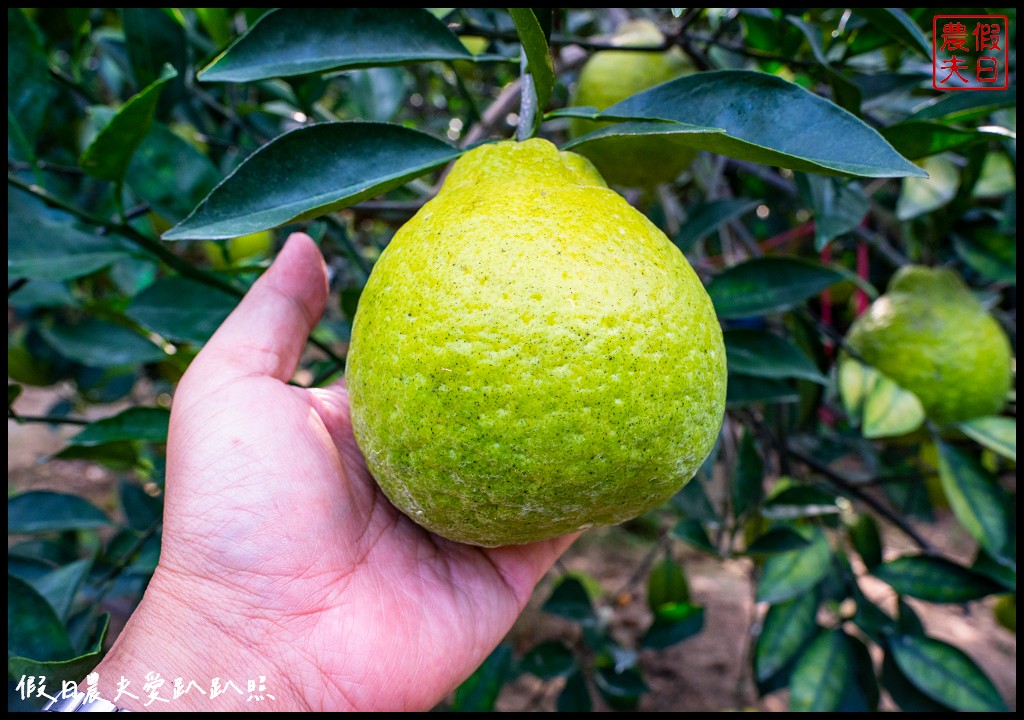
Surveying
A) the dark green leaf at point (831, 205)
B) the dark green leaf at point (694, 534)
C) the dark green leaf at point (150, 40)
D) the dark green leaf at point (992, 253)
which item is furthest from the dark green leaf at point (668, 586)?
the dark green leaf at point (150, 40)

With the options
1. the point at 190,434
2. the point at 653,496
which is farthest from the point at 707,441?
the point at 190,434

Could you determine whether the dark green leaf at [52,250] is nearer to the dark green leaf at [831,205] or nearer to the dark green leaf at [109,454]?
the dark green leaf at [109,454]

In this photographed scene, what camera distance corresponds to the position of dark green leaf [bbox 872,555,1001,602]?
115cm

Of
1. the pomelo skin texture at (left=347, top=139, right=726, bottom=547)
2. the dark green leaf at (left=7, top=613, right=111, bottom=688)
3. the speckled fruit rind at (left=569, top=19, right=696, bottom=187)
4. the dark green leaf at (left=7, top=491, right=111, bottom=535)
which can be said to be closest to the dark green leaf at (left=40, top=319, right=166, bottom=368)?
the dark green leaf at (left=7, top=491, right=111, bottom=535)

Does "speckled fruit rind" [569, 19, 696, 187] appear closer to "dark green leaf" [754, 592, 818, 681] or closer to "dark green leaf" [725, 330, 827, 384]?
"dark green leaf" [725, 330, 827, 384]

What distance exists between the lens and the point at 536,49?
628 mm

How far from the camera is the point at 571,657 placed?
149 centimetres

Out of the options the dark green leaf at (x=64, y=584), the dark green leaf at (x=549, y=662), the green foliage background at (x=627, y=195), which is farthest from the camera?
the dark green leaf at (x=549, y=662)

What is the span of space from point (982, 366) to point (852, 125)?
833 millimetres

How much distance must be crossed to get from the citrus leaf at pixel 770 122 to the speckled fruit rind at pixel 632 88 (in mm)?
371

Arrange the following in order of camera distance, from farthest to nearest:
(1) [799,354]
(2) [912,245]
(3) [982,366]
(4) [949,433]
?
(2) [912,245]
(4) [949,433]
(3) [982,366]
(1) [799,354]

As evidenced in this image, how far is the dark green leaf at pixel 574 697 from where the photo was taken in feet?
4.76

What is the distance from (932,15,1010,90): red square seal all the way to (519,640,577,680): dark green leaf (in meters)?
1.31

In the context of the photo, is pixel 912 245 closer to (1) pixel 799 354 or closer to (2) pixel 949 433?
(2) pixel 949 433
